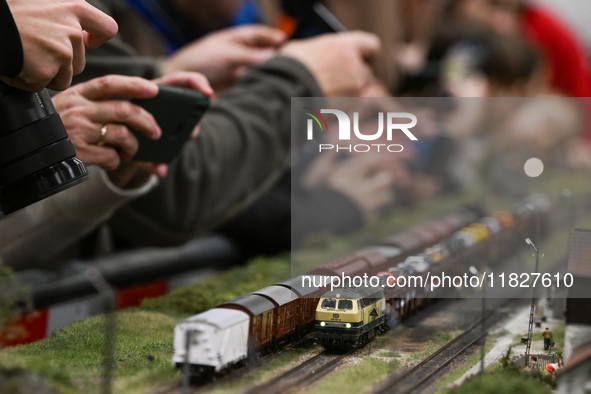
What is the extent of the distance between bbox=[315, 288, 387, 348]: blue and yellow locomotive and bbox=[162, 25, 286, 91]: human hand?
0.53m

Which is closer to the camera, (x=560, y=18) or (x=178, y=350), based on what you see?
(x=178, y=350)

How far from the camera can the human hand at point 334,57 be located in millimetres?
777

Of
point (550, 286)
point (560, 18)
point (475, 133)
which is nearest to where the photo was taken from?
point (550, 286)

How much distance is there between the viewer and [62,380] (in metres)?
0.28

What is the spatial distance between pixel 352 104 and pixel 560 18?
1.75 metres

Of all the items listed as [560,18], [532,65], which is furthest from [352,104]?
[560,18]

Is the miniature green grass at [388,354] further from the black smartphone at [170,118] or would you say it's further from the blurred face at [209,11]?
the blurred face at [209,11]

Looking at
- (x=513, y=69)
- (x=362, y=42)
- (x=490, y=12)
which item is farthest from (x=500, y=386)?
(x=490, y=12)

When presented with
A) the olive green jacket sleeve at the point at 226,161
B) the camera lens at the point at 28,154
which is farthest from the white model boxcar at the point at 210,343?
the olive green jacket sleeve at the point at 226,161

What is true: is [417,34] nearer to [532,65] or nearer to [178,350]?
[532,65]

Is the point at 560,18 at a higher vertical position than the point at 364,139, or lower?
higher

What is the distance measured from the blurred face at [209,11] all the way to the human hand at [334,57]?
27cm

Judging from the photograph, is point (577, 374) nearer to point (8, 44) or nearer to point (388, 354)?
point (388, 354)

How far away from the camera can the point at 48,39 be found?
289 millimetres
